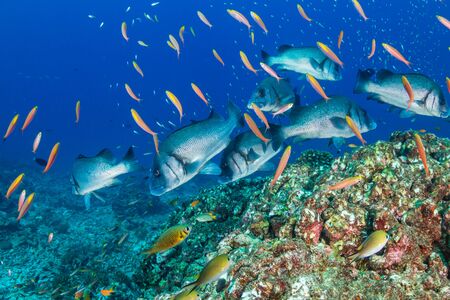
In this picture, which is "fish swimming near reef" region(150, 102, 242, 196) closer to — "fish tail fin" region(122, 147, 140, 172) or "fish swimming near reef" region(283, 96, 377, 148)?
"fish tail fin" region(122, 147, 140, 172)

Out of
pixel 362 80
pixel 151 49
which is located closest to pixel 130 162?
pixel 362 80

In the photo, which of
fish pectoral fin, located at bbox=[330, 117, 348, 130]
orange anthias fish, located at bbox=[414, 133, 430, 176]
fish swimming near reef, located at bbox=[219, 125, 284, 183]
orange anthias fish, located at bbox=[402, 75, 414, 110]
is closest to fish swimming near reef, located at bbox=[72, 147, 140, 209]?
fish swimming near reef, located at bbox=[219, 125, 284, 183]

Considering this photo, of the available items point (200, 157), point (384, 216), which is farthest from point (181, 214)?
point (384, 216)

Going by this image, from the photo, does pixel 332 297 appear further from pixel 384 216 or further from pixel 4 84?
pixel 4 84

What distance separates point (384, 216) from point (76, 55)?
173007 millimetres

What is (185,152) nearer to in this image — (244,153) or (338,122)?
(244,153)

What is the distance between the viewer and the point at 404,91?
4.99 m

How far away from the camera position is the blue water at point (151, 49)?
10175 cm

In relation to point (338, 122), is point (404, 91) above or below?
above

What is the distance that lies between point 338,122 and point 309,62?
4.79 feet

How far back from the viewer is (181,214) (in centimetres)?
652

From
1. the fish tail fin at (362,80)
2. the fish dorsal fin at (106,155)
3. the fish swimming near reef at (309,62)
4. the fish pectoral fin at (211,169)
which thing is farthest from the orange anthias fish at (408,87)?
the fish dorsal fin at (106,155)

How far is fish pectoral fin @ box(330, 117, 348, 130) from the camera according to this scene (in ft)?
16.7

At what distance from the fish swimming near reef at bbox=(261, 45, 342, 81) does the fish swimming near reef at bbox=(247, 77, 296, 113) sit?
55 centimetres
